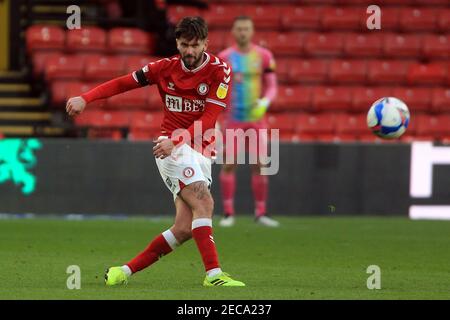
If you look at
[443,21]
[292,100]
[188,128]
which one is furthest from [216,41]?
[188,128]

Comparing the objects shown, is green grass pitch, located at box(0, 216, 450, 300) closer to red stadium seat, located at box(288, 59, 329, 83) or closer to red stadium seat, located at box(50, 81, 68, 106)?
red stadium seat, located at box(50, 81, 68, 106)

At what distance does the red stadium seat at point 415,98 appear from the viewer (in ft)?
54.9

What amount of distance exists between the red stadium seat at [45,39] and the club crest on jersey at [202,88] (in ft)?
31.1

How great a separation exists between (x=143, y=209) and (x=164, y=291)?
6.66 m

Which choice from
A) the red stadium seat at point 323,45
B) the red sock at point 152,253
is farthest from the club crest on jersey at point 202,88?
the red stadium seat at point 323,45

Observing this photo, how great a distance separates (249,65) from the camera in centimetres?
1300

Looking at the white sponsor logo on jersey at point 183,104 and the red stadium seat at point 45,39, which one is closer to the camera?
the white sponsor logo on jersey at point 183,104

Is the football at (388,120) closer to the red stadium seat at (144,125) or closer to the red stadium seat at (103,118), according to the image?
the red stadium seat at (144,125)

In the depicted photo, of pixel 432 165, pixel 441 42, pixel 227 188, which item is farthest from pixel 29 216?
pixel 441 42

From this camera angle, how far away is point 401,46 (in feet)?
57.6

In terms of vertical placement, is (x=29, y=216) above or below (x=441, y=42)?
below
